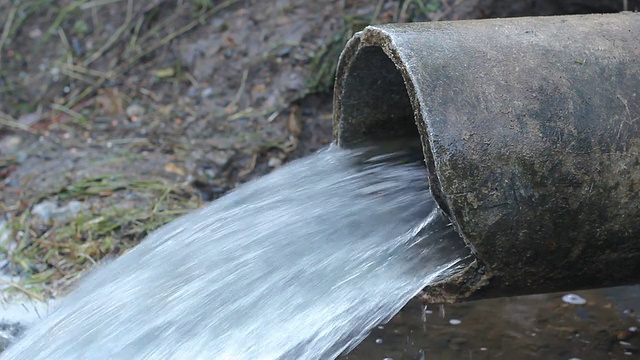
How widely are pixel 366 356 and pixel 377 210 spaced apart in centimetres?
45

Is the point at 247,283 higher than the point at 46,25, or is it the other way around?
the point at 46,25

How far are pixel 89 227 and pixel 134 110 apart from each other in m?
1.13

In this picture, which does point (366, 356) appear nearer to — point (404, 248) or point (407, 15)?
point (404, 248)

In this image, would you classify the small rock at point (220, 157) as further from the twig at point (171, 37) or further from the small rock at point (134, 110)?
the twig at point (171, 37)

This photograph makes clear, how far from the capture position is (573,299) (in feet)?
9.00

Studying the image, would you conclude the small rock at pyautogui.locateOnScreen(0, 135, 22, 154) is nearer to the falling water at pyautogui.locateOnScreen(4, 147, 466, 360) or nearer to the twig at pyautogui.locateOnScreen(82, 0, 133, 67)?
the twig at pyautogui.locateOnScreen(82, 0, 133, 67)

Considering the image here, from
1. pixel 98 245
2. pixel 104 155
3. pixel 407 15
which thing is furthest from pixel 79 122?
pixel 407 15

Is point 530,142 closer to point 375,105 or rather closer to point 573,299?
point 375,105

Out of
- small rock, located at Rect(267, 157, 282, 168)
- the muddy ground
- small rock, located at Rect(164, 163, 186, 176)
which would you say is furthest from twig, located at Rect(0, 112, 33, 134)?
small rock, located at Rect(267, 157, 282, 168)

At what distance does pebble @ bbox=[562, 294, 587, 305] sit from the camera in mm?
2723

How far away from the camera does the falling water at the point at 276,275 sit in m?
2.08

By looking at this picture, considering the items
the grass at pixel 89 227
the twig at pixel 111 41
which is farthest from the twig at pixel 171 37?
the grass at pixel 89 227

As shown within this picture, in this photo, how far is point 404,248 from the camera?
2.16m

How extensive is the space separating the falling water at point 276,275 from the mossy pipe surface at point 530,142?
0.18 metres
